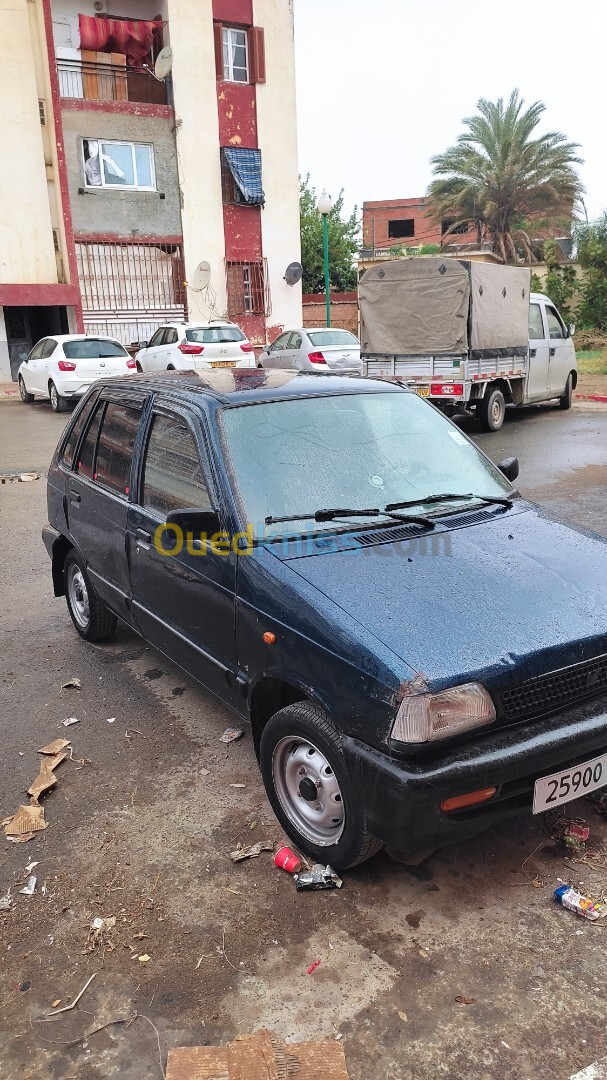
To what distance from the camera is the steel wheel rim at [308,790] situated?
290 cm

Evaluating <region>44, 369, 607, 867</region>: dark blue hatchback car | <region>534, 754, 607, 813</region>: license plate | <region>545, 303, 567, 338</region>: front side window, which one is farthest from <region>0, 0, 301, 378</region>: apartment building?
<region>534, 754, 607, 813</region>: license plate

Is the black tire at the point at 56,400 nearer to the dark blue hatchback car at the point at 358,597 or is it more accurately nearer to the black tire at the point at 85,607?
the black tire at the point at 85,607

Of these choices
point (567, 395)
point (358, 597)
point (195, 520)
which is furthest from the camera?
point (567, 395)

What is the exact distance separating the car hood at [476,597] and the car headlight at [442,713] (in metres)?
0.04

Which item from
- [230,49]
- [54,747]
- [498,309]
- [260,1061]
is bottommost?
[54,747]

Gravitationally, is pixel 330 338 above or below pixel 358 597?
above

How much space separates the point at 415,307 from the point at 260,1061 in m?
12.1

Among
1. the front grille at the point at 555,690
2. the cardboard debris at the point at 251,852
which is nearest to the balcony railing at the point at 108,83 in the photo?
the cardboard debris at the point at 251,852

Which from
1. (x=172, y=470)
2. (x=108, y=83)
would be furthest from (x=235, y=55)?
(x=172, y=470)

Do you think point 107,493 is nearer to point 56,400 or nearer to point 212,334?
point 56,400

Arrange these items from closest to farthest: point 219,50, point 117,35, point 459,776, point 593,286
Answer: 1. point 459,776
2. point 117,35
3. point 219,50
4. point 593,286

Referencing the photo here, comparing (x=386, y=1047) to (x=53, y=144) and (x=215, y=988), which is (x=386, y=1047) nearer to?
(x=215, y=988)

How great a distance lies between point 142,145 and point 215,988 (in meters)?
25.4

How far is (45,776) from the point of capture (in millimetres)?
3754
